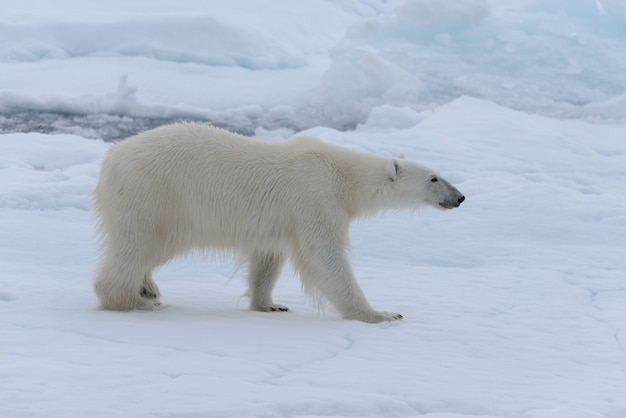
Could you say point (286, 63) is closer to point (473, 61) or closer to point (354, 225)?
point (473, 61)

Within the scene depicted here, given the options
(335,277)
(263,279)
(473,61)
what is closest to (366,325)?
(335,277)

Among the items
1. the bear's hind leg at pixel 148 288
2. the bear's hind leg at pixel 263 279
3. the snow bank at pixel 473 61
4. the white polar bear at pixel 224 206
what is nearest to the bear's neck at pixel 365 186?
the white polar bear at pixel 224 206

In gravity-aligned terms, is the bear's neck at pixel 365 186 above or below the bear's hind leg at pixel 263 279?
above

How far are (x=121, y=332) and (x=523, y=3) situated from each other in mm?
20056

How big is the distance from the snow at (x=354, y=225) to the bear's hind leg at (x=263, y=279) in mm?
197

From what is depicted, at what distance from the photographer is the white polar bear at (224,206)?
426cm

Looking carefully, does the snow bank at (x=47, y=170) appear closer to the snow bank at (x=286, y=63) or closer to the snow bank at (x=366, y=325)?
the snow bank at (x=366, y=325)

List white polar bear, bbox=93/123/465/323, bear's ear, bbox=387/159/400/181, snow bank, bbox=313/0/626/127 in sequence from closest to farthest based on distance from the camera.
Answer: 1. white polar bear, bbox=93/123/465/323
2. bear's ear, bbox=387/159/400/181
3. snow bank, bbox=313/0/626/127

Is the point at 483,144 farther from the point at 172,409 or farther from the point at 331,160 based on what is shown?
the point at 172,409

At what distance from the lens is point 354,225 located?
7312 mm

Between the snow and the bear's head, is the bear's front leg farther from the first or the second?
the bear's head

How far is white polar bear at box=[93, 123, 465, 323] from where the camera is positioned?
4262mm

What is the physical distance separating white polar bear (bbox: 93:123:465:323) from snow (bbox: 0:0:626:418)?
0.21 metres

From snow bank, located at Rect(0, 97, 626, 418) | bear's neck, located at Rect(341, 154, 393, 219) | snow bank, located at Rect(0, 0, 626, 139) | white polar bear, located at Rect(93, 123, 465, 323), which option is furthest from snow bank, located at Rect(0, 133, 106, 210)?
bear's neck, located at Rect(341, 154, 393, 219)
